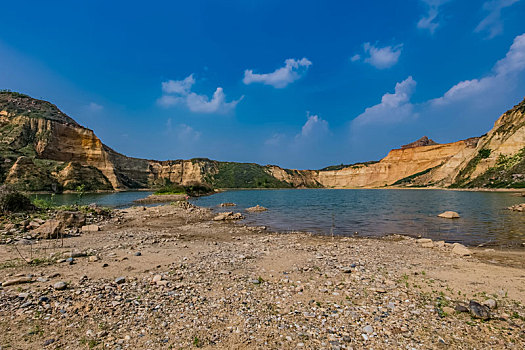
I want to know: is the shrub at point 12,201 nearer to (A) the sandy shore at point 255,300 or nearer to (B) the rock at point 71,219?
(B) the rock at point 71,219

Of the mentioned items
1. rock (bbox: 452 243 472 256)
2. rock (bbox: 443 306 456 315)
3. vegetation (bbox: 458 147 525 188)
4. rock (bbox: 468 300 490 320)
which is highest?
vegetation (bbox: 458 147 525 188)

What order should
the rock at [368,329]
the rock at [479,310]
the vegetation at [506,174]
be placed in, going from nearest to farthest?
1. the rock at [368,329]
2. the rock at [479,310]
3. the vegetation at [506,174]

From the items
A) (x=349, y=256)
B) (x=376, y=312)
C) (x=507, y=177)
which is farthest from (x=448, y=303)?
(x=507, y=177)

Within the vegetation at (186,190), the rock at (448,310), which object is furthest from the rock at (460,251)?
the vegetation at (186,190)

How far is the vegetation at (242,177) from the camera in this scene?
12719cm

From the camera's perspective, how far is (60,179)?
6800 centimetres

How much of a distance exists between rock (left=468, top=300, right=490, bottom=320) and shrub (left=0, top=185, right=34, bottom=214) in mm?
23189

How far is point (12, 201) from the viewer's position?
16.5 metres

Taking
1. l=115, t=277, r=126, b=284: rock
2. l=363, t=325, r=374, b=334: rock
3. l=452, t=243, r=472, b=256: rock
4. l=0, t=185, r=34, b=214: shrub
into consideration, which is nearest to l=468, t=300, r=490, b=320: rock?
l=363, t=325, r=374, b=334: rock

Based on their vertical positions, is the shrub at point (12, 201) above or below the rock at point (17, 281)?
above

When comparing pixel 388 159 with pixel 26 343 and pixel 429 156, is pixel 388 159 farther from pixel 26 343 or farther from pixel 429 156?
pixel 26 343

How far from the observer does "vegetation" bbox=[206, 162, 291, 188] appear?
417 ft

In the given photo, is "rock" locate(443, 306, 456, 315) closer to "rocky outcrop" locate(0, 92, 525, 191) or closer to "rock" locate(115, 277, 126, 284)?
"rock" locate(115, 277, 126, 284)

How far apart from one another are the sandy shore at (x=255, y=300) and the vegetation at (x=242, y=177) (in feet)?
378
